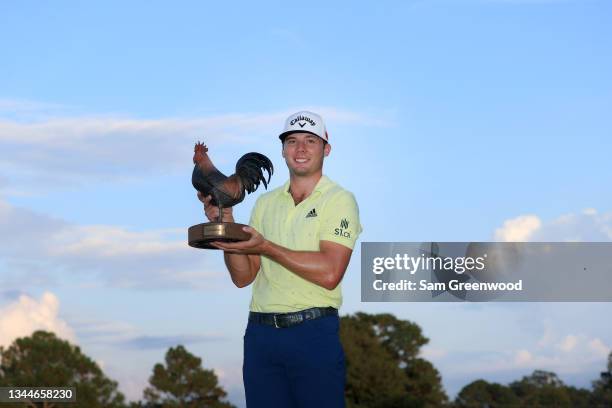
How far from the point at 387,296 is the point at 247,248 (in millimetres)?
16880

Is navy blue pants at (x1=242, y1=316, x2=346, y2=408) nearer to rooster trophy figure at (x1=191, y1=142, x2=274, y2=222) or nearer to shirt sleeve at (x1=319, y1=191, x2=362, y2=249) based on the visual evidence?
shirt sleeve at (x1=319, y1=191, x2=362, y2=249)

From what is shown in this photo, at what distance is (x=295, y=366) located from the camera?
775 cm

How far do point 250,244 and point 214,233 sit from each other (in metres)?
0.33

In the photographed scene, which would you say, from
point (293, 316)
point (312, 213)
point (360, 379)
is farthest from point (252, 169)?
point (360, 379)

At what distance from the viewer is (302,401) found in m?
7.79

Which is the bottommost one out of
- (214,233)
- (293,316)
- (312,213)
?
(293,316)

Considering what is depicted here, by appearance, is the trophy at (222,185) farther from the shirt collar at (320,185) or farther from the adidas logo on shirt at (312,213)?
the adidas logo on shirt at (312,213)

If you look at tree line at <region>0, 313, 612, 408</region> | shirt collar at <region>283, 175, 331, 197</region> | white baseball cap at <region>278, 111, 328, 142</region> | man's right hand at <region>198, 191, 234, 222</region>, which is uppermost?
tree line at <region>0, 313, 612, 408</region>

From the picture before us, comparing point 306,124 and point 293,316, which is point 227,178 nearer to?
point 306,124

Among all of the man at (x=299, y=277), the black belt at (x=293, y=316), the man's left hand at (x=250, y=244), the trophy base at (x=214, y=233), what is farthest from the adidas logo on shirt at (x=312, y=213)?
the black belt at (x=293, y=316)

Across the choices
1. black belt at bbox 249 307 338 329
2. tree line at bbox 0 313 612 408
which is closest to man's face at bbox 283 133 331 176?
black belt at bbox 249 307 338 329

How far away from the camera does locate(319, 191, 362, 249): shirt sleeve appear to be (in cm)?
796

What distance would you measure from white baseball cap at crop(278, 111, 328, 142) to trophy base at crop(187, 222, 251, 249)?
1025 millimetres

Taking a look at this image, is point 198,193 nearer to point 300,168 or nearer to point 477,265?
point 300,168
